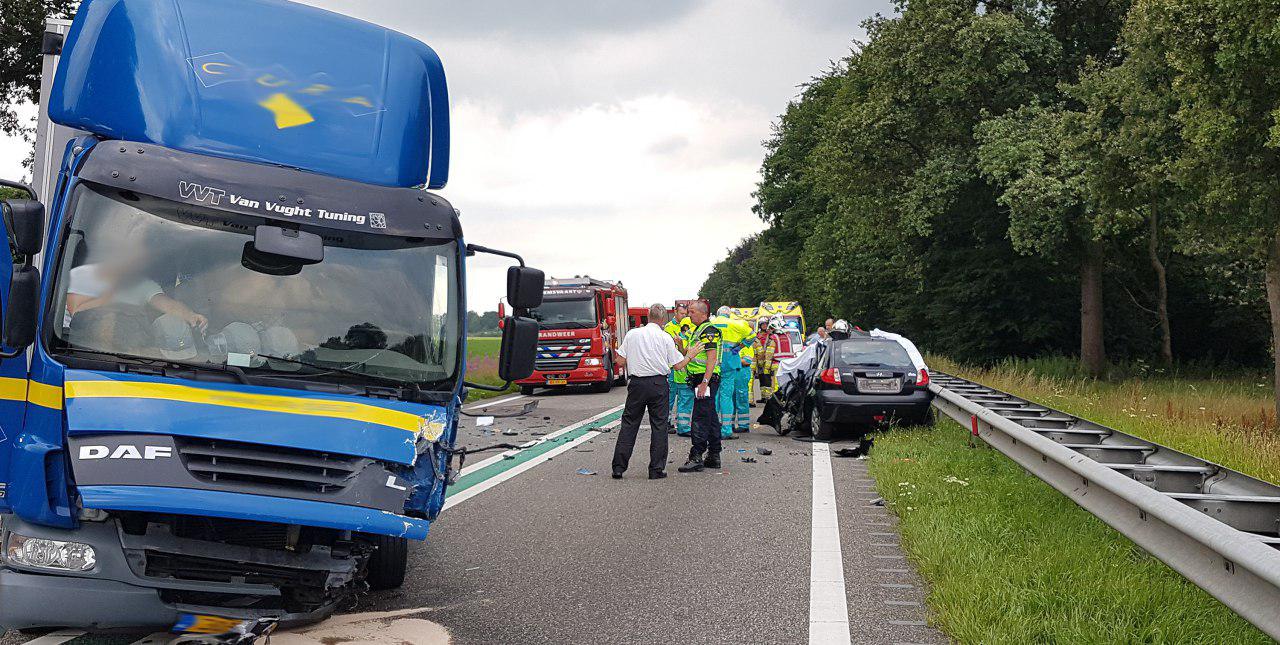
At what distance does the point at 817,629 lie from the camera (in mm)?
5277

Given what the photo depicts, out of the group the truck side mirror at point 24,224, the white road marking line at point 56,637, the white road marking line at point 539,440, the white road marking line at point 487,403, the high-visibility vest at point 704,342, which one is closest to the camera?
the truck side mirror at point 24,224

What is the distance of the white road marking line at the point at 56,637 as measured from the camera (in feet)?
16.1

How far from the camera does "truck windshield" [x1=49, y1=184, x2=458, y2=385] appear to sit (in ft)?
16.2

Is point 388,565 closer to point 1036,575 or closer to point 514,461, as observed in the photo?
point 1036,575

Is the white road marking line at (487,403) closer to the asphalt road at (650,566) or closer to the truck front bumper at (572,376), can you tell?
the truck front bumper at (572,376)

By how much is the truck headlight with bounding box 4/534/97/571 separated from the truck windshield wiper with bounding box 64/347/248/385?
0.81 meters

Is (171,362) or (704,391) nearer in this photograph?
(171,362)

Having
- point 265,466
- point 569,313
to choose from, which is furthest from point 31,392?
point 569,313

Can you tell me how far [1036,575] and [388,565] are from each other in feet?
11.4

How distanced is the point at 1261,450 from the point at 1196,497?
6131mm

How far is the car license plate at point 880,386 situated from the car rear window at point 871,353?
0.85 ft

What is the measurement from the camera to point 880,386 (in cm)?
1398

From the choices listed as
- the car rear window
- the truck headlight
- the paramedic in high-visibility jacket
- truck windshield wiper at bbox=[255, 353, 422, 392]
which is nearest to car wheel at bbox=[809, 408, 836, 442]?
the car rear window

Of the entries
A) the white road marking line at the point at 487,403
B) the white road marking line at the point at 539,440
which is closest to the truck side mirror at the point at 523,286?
the white road marking line at the point at 539,440
